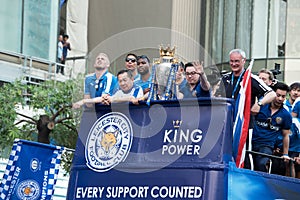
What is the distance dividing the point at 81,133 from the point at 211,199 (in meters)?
1.84

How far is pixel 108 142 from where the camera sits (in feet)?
33.4

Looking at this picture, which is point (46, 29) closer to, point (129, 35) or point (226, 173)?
point (129, 35)

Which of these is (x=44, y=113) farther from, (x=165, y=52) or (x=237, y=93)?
(x=237, y=93)

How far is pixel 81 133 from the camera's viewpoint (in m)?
10.5

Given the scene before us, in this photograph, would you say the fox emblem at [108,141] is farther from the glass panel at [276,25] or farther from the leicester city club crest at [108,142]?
the glass panel at [276,25]

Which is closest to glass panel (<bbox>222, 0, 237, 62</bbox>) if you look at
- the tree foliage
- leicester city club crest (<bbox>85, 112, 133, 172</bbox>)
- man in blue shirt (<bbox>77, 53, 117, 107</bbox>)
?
the tree foliage

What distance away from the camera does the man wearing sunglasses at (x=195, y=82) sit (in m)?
9.98

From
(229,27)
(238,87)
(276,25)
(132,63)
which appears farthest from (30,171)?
(229,27)

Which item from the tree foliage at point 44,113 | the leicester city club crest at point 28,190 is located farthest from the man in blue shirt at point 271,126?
the tree foliage at point 44,113

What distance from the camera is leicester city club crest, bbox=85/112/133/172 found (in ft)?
33.2

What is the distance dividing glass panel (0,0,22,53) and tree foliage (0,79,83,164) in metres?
7.29

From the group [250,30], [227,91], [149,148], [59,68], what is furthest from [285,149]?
[250,30]

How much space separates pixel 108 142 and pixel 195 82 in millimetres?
1127

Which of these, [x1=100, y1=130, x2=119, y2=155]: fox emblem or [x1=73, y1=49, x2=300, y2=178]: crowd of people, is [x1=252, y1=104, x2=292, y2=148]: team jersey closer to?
[x1=73, y1=49, x2=300, y2=178]: crowd of people
